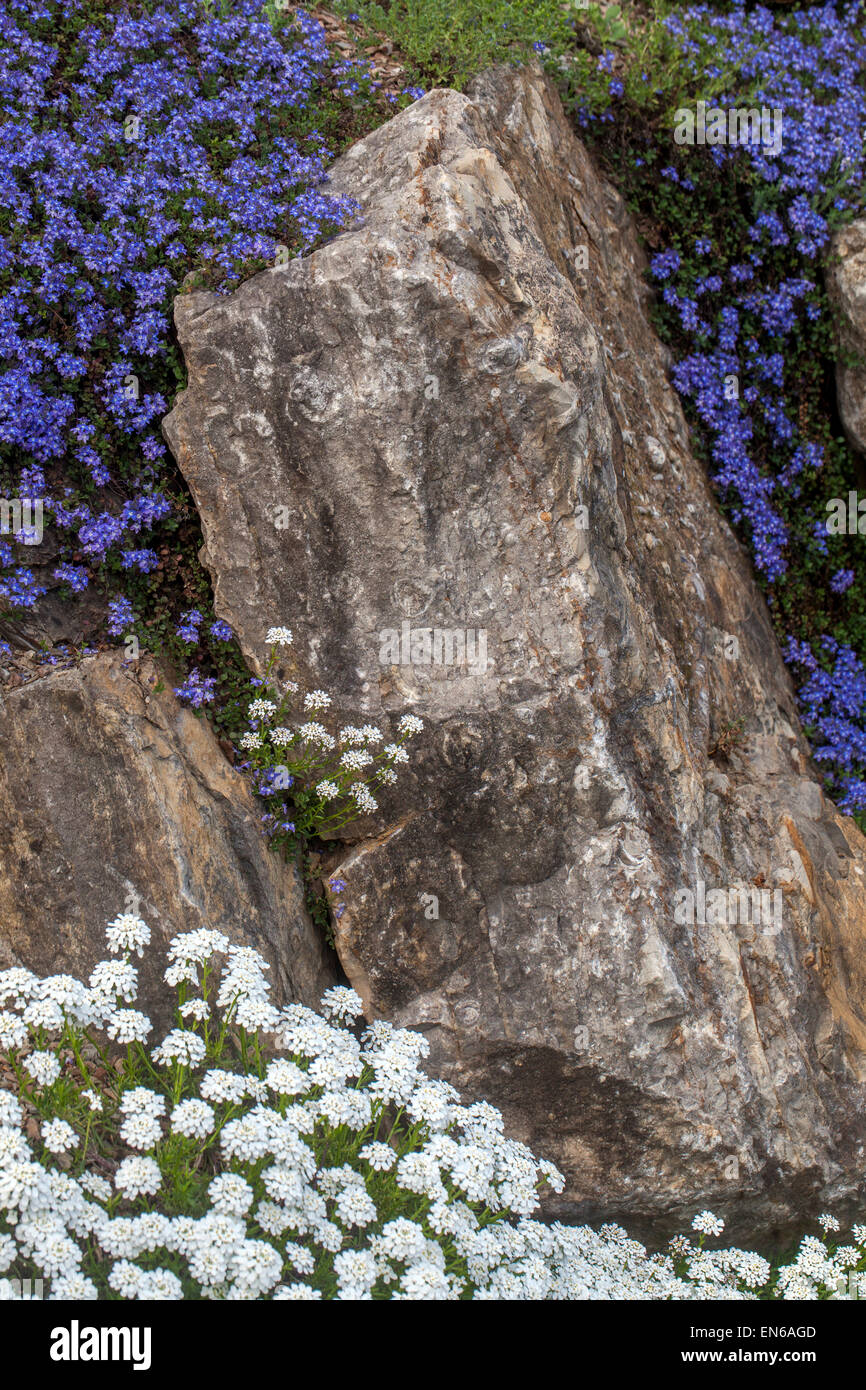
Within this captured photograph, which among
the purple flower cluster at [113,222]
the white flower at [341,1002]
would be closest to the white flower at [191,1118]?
the white flower at [341,1002]

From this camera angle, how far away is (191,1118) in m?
4.19

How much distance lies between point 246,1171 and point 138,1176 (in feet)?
1.80

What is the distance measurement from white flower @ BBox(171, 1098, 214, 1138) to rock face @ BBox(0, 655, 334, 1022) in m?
1.16

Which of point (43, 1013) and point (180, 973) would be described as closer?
point (43, 1013)

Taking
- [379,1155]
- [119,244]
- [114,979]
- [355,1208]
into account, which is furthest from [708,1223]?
[119,244]

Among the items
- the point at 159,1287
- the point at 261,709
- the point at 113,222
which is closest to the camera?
the point at 159,1287

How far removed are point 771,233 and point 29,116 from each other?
5.38m

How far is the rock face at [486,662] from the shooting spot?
588 cm

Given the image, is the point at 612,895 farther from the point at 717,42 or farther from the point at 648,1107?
the point at 717,42

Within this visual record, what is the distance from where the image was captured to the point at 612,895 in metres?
5.93

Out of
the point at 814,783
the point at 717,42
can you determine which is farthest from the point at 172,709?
the point at 717,42

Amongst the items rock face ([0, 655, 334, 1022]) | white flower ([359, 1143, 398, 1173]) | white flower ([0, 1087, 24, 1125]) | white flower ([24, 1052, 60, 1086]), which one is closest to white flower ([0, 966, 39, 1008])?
white flower ([24, 1052, 60, 1086])

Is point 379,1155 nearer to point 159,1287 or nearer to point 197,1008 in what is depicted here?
point 197,1008

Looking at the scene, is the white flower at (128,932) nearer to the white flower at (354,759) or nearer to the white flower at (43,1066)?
the white flower at (43,1066)
